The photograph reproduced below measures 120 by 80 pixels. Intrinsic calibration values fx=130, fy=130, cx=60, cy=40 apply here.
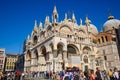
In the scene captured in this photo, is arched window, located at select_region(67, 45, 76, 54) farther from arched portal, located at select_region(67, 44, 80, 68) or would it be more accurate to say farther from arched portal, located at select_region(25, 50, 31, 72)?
arched portal, located at select_region(25, 50, 31, 72)

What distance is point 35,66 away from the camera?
3475 cm

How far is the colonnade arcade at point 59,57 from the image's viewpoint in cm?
2722

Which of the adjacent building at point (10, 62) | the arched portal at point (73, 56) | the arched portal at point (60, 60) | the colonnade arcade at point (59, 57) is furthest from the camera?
the adjacent building at point (10, 62)

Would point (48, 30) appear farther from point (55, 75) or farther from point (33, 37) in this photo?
point (55, 75)

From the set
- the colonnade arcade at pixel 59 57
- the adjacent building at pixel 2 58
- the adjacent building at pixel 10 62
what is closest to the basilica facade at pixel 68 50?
the colonnade arcade at pixel 59 57

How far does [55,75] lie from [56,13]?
15902 millimetres

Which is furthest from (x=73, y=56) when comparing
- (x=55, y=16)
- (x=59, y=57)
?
(x=55, y=16)

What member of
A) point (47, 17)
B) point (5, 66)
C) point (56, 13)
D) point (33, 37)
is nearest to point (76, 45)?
point (56, 13)

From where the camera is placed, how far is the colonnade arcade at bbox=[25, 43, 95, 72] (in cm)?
2722

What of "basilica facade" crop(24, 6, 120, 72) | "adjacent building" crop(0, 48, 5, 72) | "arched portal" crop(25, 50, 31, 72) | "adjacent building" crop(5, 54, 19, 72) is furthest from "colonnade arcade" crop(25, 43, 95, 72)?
"adjacent building" crop(5, 54, 19, 72)

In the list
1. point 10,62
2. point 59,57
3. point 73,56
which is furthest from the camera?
point 10,62

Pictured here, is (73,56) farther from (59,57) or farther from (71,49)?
(59,57)

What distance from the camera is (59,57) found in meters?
30.0

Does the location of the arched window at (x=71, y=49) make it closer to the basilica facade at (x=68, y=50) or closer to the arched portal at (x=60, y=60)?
the basilica facade at (x=68, y=50)
